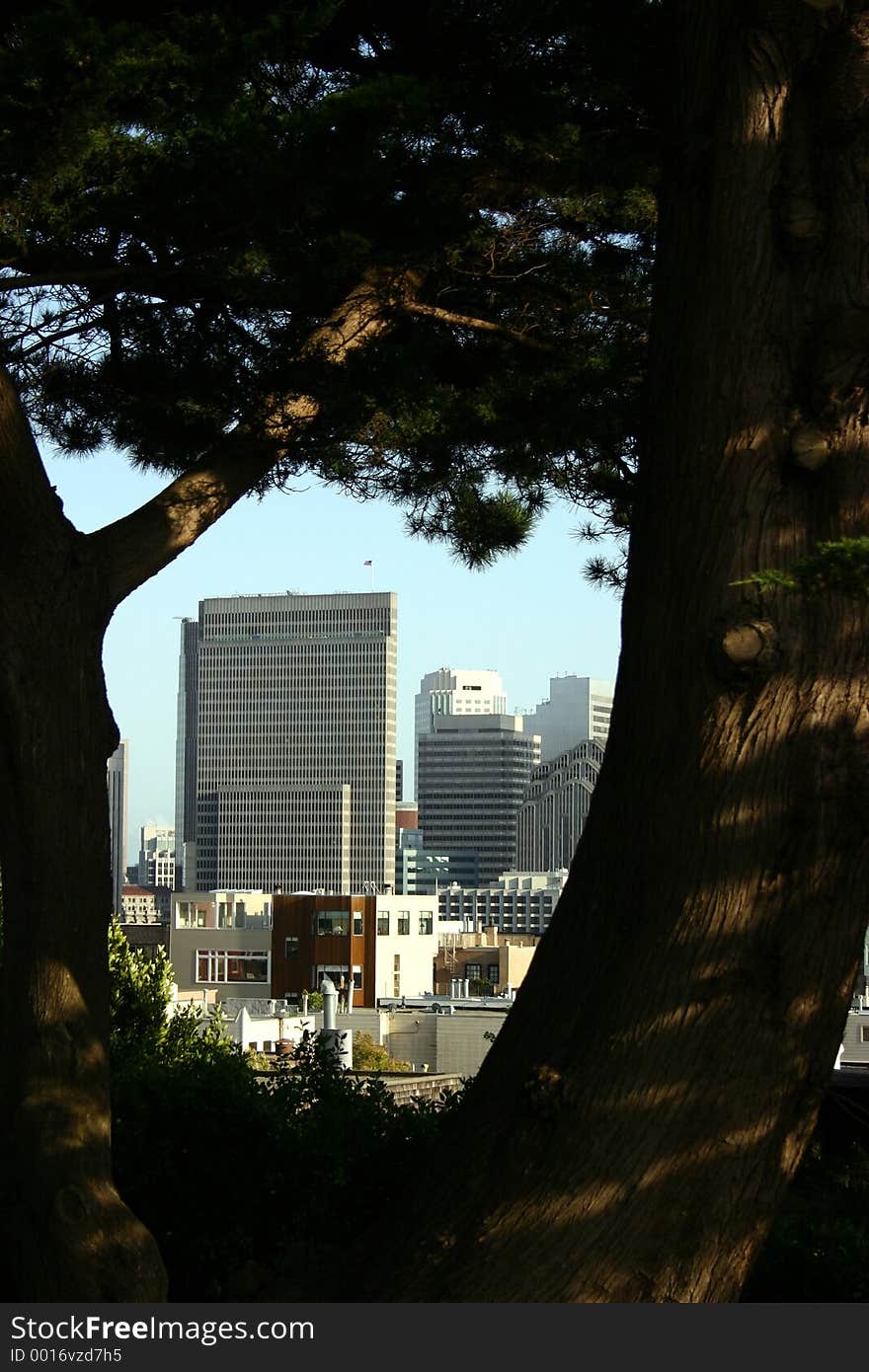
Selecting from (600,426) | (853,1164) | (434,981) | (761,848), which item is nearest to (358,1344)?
(761,848)

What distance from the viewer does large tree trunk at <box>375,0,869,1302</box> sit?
9.20ft

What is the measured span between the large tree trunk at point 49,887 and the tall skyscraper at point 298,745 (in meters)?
144

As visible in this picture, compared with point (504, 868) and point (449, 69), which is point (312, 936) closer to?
point (449, 69)

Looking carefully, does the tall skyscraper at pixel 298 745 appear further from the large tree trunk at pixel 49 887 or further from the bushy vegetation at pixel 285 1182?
the large tree trunk at pixel 49 887

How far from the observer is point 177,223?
166 inches

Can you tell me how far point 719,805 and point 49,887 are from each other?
1.56 m

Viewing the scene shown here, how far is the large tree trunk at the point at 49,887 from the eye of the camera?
3404mm

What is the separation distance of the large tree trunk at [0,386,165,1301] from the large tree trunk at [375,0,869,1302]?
2.77 ft

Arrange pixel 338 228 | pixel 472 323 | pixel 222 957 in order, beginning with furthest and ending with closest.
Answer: pixel 222 957 < pixel 472 323 < pixel 338 228

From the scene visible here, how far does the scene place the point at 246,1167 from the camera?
4.43 metres

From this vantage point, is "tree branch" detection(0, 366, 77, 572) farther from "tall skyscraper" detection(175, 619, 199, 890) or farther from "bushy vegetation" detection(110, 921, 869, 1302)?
"tall skyscraper" detection(175, 619, 199, 890)

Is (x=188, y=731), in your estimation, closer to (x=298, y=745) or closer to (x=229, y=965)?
(x=298, y=745)

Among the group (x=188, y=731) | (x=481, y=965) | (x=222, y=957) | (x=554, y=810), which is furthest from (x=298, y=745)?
(x=222, y=957)

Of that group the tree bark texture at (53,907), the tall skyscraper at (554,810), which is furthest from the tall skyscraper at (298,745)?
the tree bark texture at (53,907)
